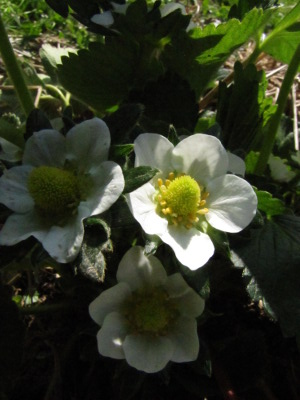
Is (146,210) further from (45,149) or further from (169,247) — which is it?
(45,149)

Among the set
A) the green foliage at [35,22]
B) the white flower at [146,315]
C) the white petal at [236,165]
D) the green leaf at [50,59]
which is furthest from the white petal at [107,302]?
the green foliage at [35,22]

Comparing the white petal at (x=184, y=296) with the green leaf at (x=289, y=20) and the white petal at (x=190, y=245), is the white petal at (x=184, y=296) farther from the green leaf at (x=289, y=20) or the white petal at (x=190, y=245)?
the green leaf at (x=289, y=20)

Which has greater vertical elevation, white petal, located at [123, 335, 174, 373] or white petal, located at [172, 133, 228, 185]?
white petal, located at [172, 133, 228, 185]

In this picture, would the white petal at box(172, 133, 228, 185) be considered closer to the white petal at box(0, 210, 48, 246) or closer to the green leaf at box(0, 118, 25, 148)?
the white petal at box(0, 210, 48, 246)

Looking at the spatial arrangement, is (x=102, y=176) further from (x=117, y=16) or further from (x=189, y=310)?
(x=117, y=16)

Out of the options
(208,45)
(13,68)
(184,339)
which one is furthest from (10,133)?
(184,339)

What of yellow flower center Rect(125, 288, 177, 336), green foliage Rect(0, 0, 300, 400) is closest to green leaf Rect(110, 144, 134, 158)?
green foliage Rect(0, 0, 300, 400)

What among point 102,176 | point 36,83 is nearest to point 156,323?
point 102,176
